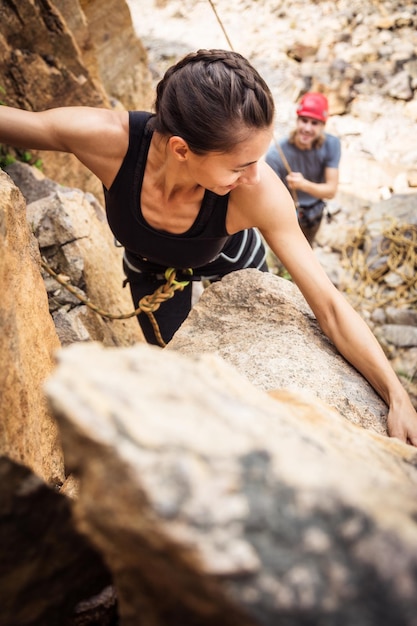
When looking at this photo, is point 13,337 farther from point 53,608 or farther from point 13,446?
point 53,608

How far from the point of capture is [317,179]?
538 cm

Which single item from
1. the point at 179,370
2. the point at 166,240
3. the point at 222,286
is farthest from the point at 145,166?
the point at 179,370

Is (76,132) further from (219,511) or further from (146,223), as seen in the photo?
(219,511)

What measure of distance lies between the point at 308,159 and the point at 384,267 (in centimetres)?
200

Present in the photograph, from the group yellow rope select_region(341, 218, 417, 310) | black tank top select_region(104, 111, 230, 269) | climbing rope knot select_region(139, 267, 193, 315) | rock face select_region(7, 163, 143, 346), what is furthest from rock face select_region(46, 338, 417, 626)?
yellow rope select_region(341, 218, 417, 310)

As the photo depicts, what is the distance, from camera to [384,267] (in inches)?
257

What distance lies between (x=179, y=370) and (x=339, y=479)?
Result: 13.4 inches

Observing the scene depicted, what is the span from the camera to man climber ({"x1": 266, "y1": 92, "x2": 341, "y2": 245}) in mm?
5023

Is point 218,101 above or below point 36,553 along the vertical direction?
above

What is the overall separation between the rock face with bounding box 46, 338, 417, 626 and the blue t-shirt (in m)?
4.64

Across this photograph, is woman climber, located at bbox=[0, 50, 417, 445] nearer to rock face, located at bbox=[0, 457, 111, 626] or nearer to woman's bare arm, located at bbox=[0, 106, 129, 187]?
woman's bare arm, located at bbox=[0, 106, 129, 187]

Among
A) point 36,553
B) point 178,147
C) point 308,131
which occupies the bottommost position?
point 308,131

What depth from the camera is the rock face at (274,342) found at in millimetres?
1938

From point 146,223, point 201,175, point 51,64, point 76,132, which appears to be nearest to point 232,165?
point 201,175
